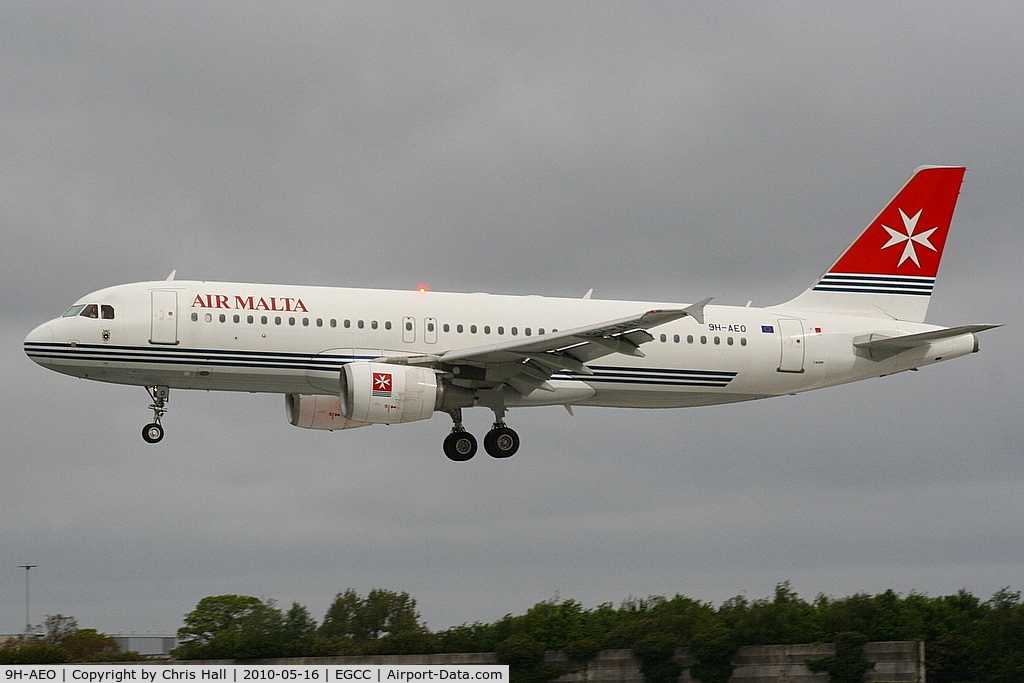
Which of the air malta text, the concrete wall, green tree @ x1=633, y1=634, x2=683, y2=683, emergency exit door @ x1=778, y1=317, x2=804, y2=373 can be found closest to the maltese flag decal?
the air malta text

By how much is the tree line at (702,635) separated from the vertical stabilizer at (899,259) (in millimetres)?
20255

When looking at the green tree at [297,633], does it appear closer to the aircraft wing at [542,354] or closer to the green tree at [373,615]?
the green tree at [373,615]

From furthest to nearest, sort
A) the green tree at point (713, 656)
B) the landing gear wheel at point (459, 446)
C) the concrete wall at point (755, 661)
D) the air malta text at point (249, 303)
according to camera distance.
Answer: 1. the green tree at point (713, 656)
2. the concrete wall at point (755, 661)
3. the landing gear wheel at point (459, 446)
4. the air malta text at point (249, 303)

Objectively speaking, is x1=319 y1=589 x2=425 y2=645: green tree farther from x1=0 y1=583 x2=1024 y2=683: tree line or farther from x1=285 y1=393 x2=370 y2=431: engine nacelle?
x1=285 y1=393 x2=370 y2=431: engine nacelle

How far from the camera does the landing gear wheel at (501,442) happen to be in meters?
46.7

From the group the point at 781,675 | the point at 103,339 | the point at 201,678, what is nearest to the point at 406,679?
the point at 201,678

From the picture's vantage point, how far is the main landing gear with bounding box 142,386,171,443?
44.6m

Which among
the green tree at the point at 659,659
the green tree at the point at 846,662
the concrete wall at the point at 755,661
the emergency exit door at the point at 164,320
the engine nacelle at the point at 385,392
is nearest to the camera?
the engine nacelle at the point at 385,392

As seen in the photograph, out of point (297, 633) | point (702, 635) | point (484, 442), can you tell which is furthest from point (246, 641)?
point (484, 442)

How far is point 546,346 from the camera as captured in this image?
141ft

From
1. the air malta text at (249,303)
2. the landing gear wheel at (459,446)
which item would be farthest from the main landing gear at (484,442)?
the air malta text at (249,303)

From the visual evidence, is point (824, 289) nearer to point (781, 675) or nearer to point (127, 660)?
point (781, 675)

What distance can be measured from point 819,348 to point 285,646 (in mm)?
37276

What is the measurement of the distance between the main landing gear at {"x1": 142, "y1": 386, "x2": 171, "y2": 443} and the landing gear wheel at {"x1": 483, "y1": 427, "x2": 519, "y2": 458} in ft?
29.9
